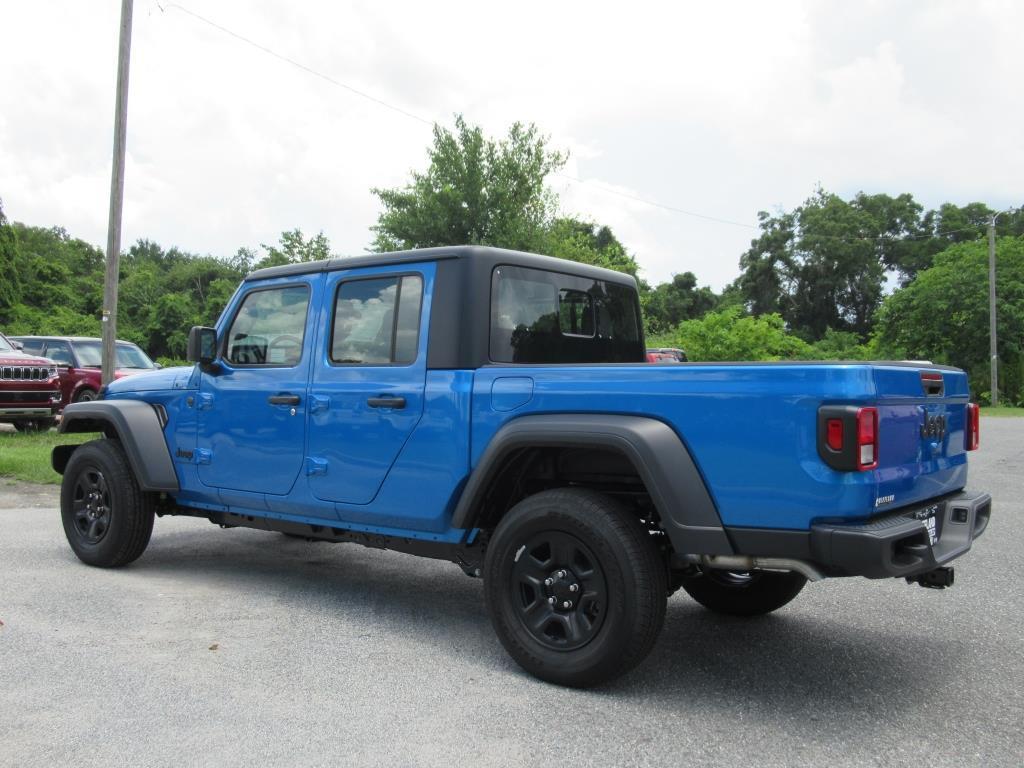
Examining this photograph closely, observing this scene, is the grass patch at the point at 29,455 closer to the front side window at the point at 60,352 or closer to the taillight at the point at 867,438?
the front side window at the point at 60,352

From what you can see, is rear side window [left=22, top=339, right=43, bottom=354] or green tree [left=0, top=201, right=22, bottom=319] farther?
green tree [left=0, top=201, right=22, bottom=319]

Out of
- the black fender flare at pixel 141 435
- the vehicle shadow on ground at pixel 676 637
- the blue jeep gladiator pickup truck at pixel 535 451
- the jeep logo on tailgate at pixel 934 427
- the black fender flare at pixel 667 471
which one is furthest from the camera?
the black fender flare at pixel 141 435

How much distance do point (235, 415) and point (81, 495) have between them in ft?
5.25

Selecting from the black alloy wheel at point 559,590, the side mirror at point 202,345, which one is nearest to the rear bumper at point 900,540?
the black alloy wheel at point 559,590

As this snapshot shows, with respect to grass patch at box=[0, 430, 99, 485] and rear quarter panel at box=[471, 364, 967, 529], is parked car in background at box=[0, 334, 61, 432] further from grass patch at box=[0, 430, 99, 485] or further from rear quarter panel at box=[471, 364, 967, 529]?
rear quarter panel at box=[471, 364, 967, 529]

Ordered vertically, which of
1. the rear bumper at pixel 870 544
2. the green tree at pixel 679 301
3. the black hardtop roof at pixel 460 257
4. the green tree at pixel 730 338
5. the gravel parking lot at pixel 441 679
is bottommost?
the gravel parking lot at pixel 441 679

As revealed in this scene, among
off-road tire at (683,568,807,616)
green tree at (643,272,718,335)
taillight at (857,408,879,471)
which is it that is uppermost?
green tree at (643,272,718,335)

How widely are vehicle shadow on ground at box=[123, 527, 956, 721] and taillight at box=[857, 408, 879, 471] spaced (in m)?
1.06

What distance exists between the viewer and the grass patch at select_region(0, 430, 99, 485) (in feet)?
32.8

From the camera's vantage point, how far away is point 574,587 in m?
3.75

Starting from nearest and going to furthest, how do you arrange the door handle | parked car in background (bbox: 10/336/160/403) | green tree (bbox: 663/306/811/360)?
1. the door handle
2. parked car in background (bbox: 10/336/160/403)
3. green tree (bbox: 663/306/811/360)

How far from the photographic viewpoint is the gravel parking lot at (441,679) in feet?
10.4

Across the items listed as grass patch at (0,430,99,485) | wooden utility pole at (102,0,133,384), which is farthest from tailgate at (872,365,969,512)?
wooden utility pole at (102,0,133,384)

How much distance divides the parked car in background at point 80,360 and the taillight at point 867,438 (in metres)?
14.6
